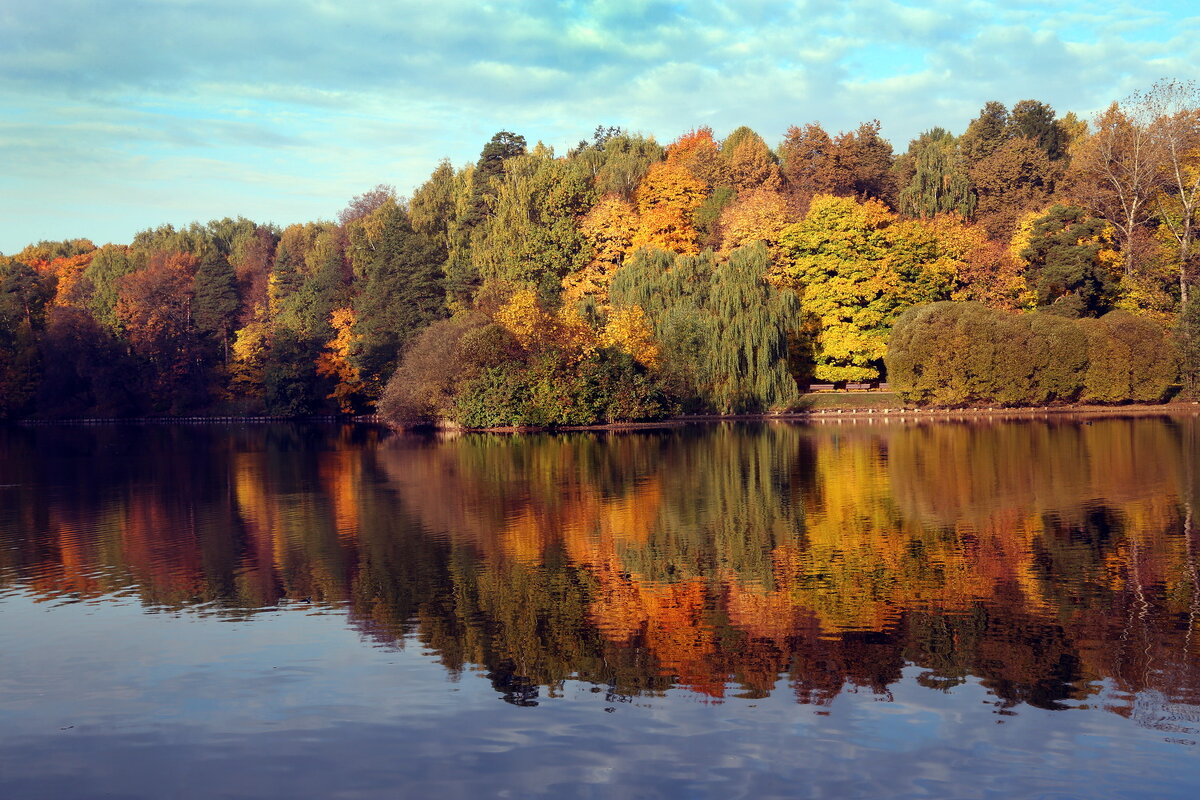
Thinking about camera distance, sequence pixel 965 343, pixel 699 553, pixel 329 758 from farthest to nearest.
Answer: pixel 965 343 → pixel 699 553 → pixel 329 758

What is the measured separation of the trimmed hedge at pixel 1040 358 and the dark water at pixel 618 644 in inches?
1372

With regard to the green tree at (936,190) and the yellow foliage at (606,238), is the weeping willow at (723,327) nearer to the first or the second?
the yellow foliage at (606,238)

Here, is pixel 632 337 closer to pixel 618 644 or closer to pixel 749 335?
pixel 749 335

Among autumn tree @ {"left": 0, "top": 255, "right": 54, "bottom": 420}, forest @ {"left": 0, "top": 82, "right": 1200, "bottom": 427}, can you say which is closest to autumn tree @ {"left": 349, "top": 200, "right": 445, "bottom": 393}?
forest @ {"left": 0, "top": 82, "right": 1200, "bottom": 427}

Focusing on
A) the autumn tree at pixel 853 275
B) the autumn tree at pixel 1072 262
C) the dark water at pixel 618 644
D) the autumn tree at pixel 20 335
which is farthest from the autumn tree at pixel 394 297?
the dark water at pixel 618 644

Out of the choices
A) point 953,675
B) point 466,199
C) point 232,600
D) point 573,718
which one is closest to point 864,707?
point 953,675

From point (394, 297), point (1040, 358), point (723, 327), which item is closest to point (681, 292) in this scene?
point (723, 327)

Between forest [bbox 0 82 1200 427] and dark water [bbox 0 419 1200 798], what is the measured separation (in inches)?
1319

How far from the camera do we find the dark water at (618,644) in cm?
886

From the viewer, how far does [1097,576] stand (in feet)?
49.3

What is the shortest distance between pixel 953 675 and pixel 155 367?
92064 millimetres

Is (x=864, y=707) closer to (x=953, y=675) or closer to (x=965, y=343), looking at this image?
(x=953, y=675)

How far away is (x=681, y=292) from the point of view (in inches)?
2438

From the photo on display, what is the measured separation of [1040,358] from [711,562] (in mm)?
49699
